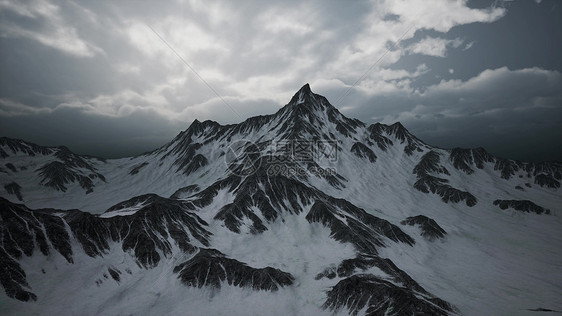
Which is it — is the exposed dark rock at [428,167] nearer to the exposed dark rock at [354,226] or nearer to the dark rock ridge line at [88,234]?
the exposed dark rock at [354,226]

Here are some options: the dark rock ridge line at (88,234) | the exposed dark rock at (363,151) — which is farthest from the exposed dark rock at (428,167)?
the dark rock ridge line at (88,234)

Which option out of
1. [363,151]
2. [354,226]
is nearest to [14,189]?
[354,226]

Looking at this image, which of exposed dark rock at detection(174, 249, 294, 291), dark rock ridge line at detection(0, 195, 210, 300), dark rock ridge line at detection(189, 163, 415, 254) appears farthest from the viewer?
dark rock ridge line at detection(189, 163, 415, 254)

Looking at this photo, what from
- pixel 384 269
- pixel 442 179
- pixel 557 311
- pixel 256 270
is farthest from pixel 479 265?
pixel 442 179

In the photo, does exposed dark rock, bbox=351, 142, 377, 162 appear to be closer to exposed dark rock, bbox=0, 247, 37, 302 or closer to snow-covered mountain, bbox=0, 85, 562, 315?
snow-covered mountain, bbox=0, 85, 562, 315

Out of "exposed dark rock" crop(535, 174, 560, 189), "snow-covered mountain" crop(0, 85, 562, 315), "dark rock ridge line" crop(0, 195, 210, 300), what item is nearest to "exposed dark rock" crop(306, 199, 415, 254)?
"snow-covered mountain" crop(0, 85, 562, 315)

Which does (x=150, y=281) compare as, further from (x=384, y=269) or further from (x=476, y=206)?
(x=476, y=206)
